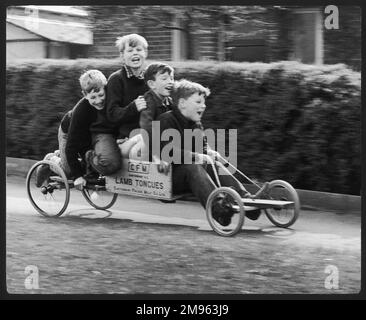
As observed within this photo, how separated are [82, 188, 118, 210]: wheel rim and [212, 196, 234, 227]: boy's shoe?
1.89ft

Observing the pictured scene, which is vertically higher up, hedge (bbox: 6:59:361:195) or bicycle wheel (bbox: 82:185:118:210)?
hedge (bbox: 6:59:361:195)

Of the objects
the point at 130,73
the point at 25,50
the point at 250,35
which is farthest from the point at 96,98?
the point at 250,35

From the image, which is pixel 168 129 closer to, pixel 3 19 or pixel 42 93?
pixel 42 93

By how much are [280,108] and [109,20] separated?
105cm

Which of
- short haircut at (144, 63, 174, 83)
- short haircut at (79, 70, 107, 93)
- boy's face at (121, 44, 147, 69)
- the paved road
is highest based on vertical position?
boy's face at (121, 44, 147, 69)

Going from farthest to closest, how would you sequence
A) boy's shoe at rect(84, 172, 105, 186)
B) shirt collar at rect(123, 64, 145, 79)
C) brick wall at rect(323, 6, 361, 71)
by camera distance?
boy's shoe at rect(84, 172, 105, 186), shirt collar at rect(123, 64, 145, 79), brick wall at rect(323, 6, 361, 71)

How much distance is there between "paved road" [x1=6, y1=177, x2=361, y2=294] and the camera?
426cm

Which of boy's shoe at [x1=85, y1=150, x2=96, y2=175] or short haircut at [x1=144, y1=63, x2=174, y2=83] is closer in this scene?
short haircut at [x1=144, y1=63, x2=174, y2=83]

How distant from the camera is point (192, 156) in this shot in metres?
4.29

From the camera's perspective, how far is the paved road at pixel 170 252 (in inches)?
168

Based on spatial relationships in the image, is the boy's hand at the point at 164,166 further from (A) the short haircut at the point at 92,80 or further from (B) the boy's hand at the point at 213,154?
(A) the short haircut at the point at 92,80

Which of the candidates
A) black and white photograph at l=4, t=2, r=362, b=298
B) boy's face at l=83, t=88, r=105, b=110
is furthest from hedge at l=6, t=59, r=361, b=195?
boy's face at l=83, t=88, r=105, b=110

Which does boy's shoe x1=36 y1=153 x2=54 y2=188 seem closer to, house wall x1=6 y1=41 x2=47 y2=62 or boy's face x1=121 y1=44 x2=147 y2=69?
house wall x1=6 y1=41 x2=47 y2=62
